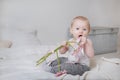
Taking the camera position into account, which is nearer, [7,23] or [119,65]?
[119,65]

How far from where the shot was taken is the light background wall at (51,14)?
2117 millimetres

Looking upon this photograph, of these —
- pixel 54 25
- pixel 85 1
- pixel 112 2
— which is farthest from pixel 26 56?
pixel 112 2

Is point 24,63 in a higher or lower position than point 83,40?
lower

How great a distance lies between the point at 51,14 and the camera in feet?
8.02

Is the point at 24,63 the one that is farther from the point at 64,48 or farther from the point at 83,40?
the point at 83,40

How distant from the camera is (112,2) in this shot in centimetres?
309

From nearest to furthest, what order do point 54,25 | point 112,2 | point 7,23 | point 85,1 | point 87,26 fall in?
1. point 87,26
2. point 7,23
3. point 54,25
4. point 85,1
5. point 112,2

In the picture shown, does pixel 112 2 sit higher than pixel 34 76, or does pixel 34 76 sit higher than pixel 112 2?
pixel 112 2

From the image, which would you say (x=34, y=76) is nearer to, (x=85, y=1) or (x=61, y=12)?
(x=61, y=12)

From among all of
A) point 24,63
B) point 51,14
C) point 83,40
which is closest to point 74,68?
point 83,40

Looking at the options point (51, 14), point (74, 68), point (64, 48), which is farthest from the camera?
point (51, 14)

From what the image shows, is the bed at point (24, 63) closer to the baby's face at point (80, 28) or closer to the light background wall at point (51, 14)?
the baby's face at point (80, 28)

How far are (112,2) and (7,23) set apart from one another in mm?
1717

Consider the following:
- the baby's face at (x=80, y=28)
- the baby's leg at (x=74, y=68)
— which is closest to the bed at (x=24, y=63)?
the baby's leg at (x=74, y=68)
